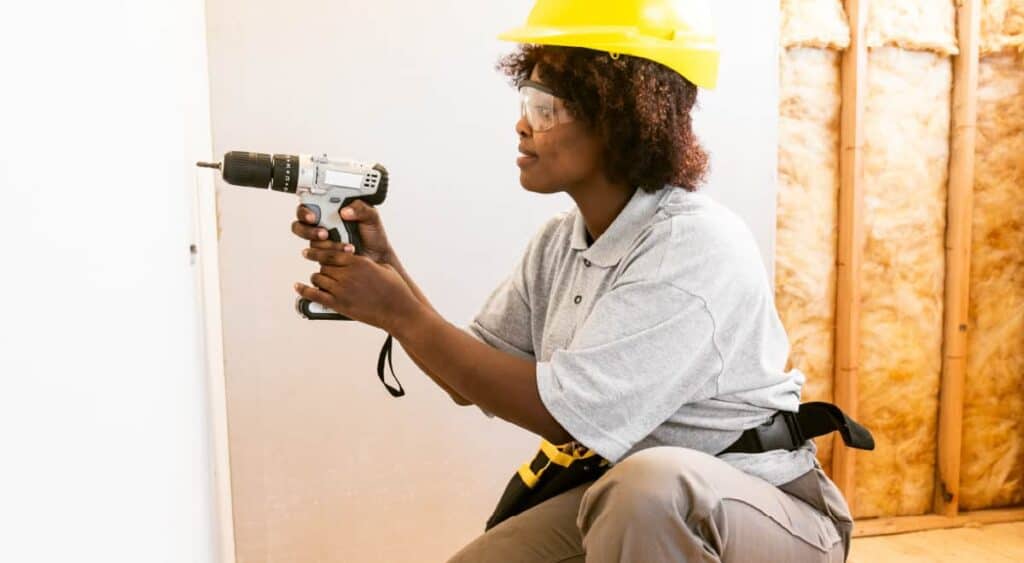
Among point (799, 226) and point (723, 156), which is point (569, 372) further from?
point (799, 226)

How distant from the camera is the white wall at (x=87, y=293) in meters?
0.33

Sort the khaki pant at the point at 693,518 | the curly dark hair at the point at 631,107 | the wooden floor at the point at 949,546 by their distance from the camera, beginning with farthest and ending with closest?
1. the wooden floor at the point at 949,546
2. the curly dark hair at the point at 631,107
3. the khaki pant at the point at 693,518

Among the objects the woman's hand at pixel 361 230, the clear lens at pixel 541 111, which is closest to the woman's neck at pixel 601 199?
the clear lens at pixel 541 111

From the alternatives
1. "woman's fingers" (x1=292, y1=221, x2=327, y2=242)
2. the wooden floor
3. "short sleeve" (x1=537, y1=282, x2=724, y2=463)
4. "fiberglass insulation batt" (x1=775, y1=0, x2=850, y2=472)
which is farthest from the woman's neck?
the wooden floor

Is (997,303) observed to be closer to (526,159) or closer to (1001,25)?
(1001,25)

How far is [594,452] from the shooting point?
1.48 meters

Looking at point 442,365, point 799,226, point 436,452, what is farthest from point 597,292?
point 799,226

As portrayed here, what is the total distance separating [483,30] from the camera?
2.21 metres

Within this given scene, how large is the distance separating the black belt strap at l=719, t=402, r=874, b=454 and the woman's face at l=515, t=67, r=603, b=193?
50 centimetres

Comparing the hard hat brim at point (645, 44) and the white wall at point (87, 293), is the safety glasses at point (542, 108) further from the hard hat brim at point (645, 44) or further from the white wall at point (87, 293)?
the white wall at point (87, 293)

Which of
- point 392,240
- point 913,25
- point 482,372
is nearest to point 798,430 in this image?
point 482,372

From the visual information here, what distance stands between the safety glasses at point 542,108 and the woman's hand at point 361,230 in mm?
317

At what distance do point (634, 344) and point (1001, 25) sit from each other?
2.26 meters

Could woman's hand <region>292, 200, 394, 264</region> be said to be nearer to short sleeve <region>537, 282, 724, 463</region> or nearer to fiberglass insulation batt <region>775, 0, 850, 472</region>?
short sleeve <region>537, 282, 724, 463</region>
